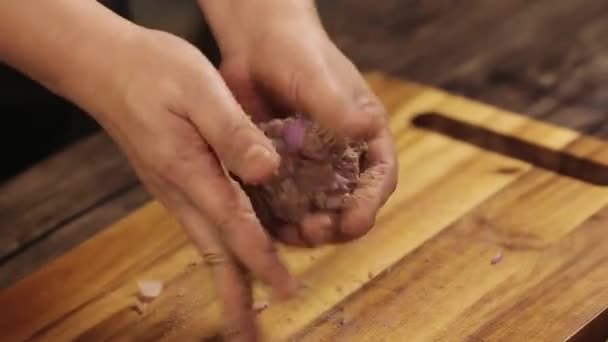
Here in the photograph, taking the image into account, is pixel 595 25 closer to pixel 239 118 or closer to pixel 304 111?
pixel 304 111

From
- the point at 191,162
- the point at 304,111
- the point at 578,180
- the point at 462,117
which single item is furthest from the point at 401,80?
the point at 191,162

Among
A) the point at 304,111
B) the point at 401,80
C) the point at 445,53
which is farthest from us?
the point at 445,53

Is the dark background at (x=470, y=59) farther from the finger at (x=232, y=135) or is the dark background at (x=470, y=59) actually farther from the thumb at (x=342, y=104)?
the finger at (x=232, y=135)

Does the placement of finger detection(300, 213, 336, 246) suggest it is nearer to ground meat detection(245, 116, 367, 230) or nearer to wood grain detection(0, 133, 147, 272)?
ground meat detection(245, 116, 367, 230)

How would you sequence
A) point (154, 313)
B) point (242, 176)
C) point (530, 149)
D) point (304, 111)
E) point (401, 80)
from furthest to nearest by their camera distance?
point (401, 80), point (530, 149), point (154, 313), point (304, 111), point (242, 176)

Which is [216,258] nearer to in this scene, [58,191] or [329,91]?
[329,91]

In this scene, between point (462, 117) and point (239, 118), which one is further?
point (462, 117)

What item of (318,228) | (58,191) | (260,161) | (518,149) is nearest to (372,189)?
(318,228)

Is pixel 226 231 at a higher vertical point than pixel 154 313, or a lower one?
higher
